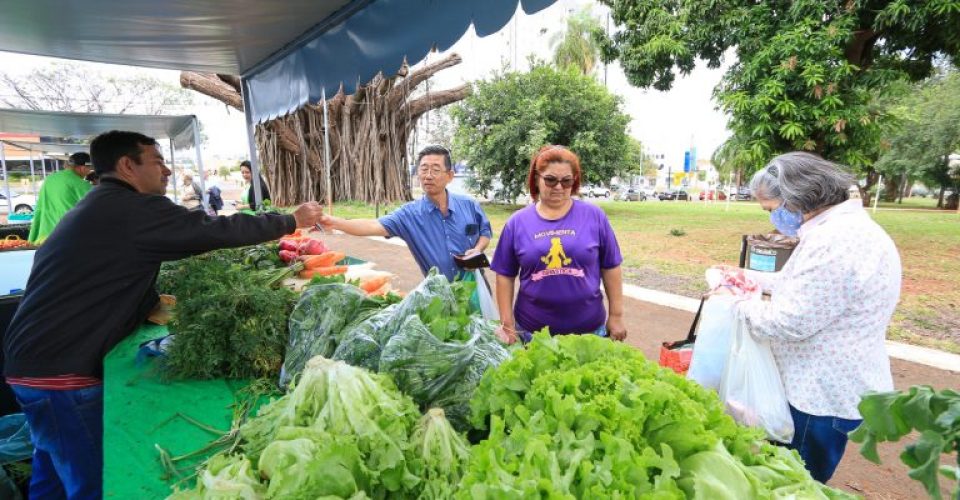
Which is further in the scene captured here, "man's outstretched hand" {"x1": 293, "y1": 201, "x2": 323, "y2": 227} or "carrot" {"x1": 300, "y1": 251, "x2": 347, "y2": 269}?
"carrot" {"x1": 300, "y1": 251, "x2": 347, "y2": 269}

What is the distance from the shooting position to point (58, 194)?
5469 millimetres

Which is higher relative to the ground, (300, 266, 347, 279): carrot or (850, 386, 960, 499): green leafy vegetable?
(850, 386, 960, 499): green leafy vegetable

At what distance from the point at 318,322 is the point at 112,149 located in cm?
133

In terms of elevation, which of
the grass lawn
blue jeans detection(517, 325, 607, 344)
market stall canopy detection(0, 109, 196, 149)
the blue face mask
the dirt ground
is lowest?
the dirt ground

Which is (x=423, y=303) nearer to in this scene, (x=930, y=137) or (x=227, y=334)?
(x=227, y=334)

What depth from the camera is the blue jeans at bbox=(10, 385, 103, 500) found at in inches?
81.8

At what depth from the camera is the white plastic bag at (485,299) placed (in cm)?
294

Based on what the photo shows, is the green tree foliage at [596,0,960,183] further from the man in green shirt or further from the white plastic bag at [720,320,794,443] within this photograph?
the man in green shirt

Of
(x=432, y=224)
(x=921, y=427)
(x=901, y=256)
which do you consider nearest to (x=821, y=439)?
(x=921, y=427)

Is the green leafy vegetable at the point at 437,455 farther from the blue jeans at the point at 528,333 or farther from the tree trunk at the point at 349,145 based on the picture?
the tree trunk at the point at 349,145

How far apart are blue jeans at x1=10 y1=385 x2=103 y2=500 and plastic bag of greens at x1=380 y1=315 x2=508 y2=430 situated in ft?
5.64

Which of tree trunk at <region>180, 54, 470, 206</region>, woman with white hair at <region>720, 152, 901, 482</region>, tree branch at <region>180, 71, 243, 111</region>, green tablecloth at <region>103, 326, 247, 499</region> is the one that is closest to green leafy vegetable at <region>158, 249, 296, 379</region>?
green tablecloth at <region>103, 326, 247, 499</region>

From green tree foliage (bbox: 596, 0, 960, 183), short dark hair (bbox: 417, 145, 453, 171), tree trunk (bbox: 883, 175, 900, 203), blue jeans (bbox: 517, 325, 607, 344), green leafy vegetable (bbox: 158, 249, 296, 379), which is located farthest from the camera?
tree trunk (bbox: 883, 175, 900, 203)

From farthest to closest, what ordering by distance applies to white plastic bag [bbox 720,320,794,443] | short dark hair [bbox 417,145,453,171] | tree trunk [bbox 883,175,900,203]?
tree trunk [bbox 883,175,900,203] < short dark hair [bbox 417,145,453,171] < white plastic bag [bbox 720,320,794,443]
